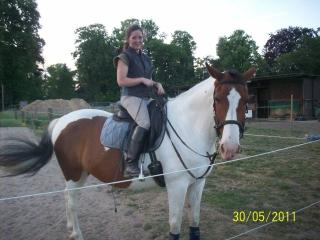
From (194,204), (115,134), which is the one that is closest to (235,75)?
(115,134)

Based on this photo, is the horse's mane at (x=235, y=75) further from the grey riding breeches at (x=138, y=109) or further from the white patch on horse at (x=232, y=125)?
the grey riding breeches at (x=138, y=109)

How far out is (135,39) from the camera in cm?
360

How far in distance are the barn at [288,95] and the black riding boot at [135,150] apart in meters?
21.3

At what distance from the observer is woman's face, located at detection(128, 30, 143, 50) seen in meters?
3.60

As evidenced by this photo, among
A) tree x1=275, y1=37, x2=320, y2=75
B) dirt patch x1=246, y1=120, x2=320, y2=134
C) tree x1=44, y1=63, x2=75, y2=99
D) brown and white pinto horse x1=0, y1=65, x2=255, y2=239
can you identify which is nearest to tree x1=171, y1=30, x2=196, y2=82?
tree x1=275, y1=37, x2=320, y2=75

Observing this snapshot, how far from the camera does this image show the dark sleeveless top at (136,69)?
11.7 feet

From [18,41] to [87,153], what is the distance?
38.1m

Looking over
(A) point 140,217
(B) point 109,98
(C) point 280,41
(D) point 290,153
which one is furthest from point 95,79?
(A) point 140,217

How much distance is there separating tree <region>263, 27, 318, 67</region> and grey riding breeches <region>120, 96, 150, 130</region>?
2151 inches

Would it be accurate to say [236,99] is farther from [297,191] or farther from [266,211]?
[297,191]

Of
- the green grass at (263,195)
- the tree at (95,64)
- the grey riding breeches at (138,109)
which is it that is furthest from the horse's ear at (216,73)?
the tree at (95,64)

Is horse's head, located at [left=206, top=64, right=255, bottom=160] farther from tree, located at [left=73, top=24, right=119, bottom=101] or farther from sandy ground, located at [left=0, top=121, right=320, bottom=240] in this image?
tree, located at [left=73, top=24, right=119, bottom=101]

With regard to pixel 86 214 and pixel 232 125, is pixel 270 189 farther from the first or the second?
pixel 232 125

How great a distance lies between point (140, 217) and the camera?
493 centimetres
